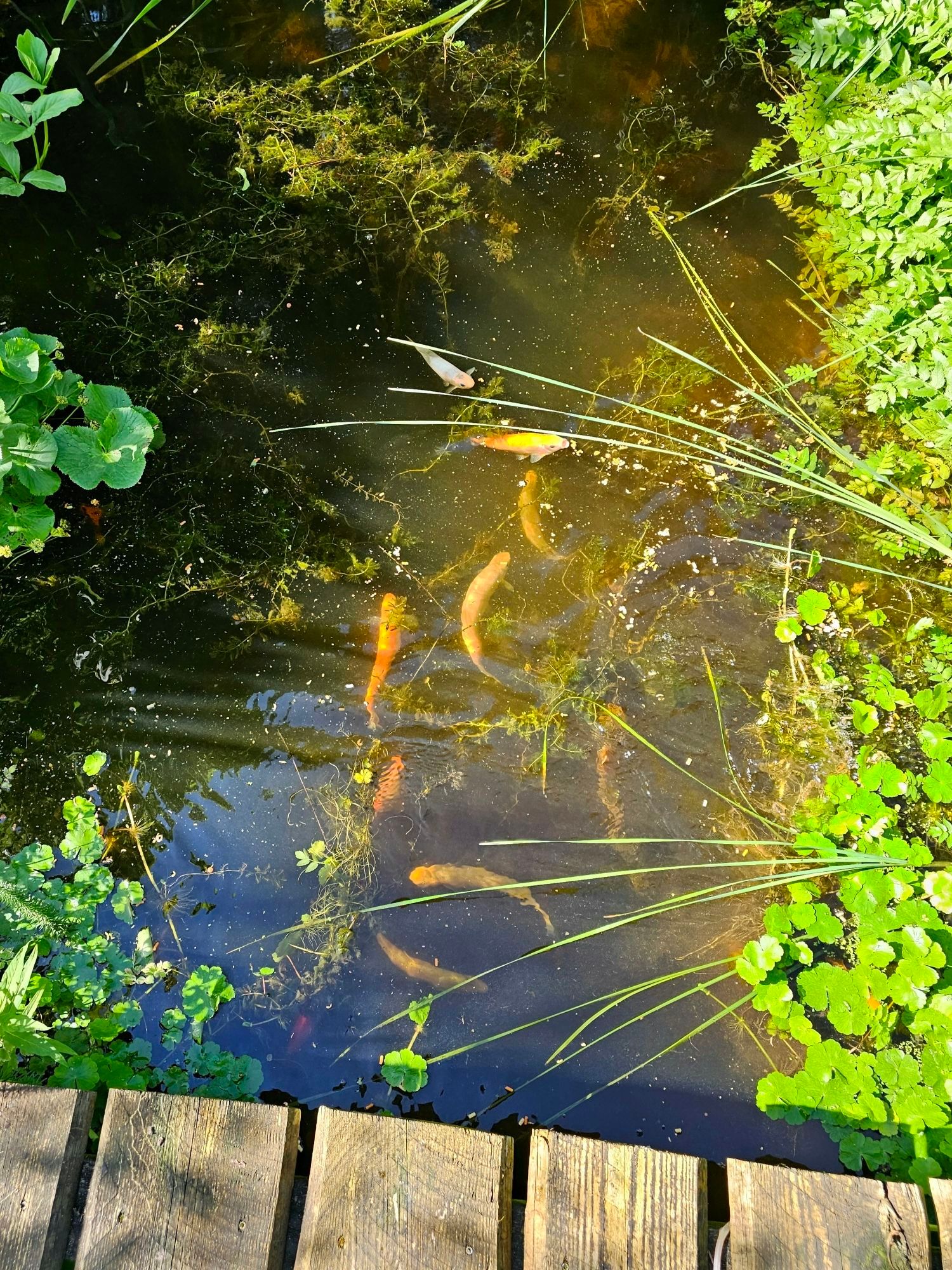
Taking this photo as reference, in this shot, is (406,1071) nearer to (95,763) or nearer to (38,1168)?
(38,1168)

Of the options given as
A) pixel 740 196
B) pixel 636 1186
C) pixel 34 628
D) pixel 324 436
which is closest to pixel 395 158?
pixel 324 436

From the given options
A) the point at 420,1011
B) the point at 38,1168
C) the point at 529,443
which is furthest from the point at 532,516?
the point at 38,1168

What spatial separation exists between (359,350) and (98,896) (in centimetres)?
218

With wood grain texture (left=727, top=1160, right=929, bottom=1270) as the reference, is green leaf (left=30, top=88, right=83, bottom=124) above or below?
above

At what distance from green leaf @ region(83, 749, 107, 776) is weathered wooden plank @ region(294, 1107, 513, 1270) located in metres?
1.53

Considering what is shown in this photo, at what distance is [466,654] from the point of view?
2791mm

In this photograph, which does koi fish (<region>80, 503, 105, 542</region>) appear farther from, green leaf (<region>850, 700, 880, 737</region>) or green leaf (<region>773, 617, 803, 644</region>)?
green leaf (<region>850, 700, 880, 737</region>)

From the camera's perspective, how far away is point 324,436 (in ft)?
9.53

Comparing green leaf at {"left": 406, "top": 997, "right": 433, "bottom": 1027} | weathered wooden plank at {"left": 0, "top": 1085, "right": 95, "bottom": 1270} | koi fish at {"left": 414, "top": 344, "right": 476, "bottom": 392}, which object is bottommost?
green leaf at {"left": 406, "top": 997, "right": 433, "bottom": 1027}

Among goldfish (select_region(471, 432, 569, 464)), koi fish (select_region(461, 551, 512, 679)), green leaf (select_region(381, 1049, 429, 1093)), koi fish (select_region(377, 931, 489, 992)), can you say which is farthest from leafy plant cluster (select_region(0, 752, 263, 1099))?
goldfish (select_region(471, 432, 569, 464))

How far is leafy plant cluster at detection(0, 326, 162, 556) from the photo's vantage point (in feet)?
Result: 8.41

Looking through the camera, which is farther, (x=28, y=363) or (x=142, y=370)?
(x=142, y=370)

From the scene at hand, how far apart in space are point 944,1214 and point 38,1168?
2.15 meters

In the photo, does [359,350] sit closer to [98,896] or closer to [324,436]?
[324,436]
